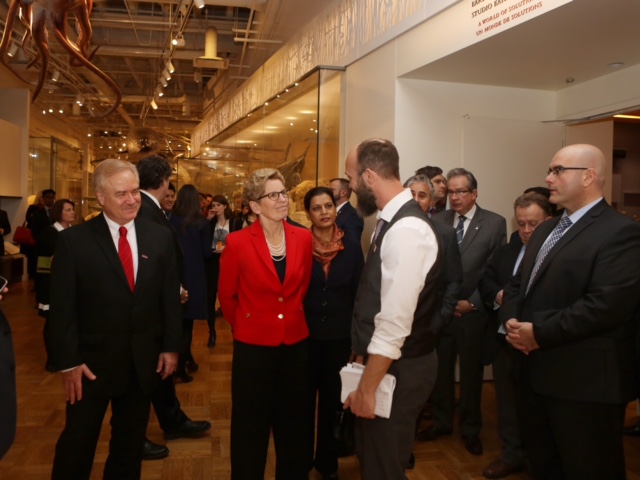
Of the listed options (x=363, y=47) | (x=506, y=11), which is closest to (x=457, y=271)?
(x=506, y=11)

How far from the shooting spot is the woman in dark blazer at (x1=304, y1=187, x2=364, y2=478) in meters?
3.16

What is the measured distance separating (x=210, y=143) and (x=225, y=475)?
37.9 feet

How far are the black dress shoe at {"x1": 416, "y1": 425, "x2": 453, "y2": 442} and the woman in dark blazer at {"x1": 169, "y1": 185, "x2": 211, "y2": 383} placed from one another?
1.68 meters

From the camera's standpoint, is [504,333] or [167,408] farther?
[167,408]

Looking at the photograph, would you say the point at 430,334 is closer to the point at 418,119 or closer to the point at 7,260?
the point at 418,119

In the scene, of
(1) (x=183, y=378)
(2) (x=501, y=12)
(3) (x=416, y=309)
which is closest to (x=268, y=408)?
(3) (x=416, y=309)

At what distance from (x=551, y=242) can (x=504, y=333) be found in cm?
108

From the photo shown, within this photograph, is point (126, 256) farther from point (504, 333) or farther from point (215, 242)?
point (215, 242)

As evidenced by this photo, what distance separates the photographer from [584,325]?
2328 mm

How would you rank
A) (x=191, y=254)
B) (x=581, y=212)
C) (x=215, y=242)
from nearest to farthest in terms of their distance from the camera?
(x=581, y=212), (x=191, y=254), (x=215, y=242)

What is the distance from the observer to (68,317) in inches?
97.3

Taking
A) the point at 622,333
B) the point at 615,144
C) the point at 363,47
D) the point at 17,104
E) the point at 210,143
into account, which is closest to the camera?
the point at 622,333

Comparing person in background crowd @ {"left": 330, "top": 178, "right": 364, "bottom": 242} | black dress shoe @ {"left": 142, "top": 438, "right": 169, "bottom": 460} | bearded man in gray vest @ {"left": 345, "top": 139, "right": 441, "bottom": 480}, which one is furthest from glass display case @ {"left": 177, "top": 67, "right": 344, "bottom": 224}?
bearded man in gray vest @ {"left": 345, "top": 139, "right": 441, "bottom": 480}

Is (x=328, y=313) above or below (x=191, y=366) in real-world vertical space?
above
